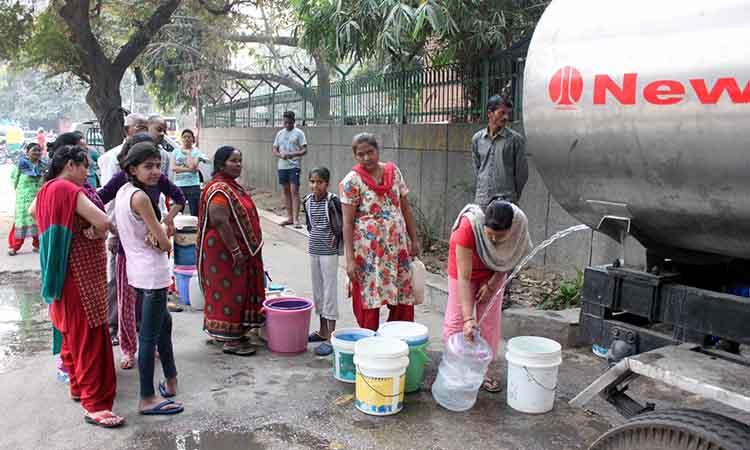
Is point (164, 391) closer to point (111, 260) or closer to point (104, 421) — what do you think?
point (104, 421)

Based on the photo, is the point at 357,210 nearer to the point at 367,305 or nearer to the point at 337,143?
the point at 367,305

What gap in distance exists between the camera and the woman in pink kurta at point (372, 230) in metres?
4.61

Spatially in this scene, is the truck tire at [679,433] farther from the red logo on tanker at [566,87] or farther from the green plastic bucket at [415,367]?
the green plastic bucket at [415,367]

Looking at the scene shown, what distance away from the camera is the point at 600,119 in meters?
2.30

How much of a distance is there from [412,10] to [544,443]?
4.35 meters

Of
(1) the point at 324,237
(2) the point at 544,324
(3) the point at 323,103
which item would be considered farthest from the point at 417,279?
(3) the point at 323,103

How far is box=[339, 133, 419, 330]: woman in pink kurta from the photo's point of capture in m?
4.61

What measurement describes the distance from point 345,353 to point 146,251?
1.42 meters

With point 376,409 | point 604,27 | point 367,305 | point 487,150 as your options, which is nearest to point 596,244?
point 487,150

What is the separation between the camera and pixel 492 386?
176 inches

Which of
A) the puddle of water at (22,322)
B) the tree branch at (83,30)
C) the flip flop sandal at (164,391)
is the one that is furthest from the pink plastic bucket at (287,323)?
the tree branch at (83,30)

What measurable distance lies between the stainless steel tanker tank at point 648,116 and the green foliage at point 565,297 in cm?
343

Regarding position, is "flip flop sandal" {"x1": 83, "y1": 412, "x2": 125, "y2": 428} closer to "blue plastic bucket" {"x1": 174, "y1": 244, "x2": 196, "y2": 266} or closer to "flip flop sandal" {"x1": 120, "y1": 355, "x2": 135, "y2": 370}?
"flip flop sandal" {"x1": 120, "y1": 355, "x2": 135, "y2": 370}

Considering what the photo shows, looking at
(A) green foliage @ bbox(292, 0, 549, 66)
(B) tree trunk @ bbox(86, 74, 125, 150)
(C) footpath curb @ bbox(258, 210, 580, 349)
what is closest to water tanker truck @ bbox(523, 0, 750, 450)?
(C) footpath curb @ bbox(258, 210, 580, 349)
